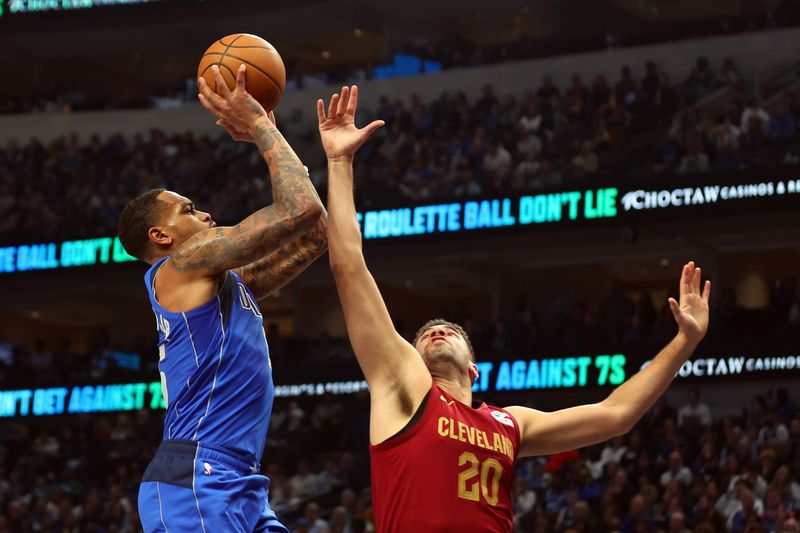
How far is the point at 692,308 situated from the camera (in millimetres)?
5199

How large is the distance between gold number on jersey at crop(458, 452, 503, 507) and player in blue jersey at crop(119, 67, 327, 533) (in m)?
0.69

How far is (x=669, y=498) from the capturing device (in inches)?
579

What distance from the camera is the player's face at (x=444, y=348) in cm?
503

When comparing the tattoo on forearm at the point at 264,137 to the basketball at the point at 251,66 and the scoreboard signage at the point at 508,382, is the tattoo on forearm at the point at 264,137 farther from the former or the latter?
the scoreboard signage at the point at 508,382

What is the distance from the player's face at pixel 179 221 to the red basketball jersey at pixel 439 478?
1.11m

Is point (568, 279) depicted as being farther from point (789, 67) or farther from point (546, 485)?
point (546, 485)

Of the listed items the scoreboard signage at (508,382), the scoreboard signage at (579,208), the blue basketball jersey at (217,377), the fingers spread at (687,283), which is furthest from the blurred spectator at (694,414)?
the blue basketball jersey at (217,377)

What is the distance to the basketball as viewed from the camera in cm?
519

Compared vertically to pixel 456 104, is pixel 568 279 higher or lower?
lower

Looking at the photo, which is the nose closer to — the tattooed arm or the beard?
the beard

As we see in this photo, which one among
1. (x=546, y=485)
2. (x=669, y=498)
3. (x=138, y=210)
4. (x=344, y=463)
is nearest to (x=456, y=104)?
(x=344, y=463)

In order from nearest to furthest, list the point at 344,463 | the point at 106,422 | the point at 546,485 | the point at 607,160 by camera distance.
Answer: the point at 546,485 < the point at 344,463 < the point at 607,160 < the point at 106,422

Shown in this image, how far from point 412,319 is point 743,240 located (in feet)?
24.5

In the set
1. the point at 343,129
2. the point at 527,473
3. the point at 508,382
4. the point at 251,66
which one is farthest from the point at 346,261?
the point at 508,382
